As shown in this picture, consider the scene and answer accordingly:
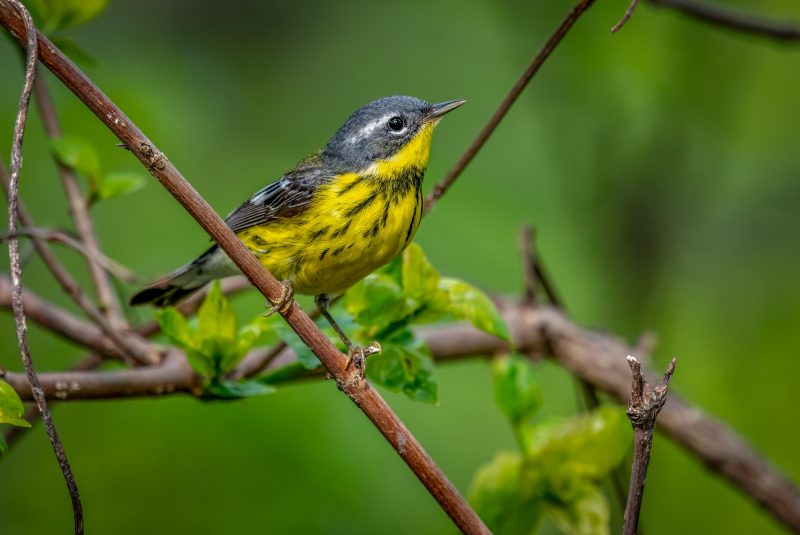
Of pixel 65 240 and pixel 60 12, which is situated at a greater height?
pixel 60 12

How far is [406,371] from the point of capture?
2426 millimetres

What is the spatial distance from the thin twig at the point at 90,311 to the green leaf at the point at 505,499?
3.55 feet

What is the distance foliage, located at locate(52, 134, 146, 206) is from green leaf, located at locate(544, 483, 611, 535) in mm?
1640

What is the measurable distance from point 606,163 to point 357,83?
8.11 feet

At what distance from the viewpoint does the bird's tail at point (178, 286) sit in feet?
11.1

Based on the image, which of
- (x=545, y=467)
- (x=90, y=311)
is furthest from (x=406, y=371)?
(x=90, y=311)

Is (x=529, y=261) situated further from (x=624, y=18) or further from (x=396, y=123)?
(x=624, y=18)

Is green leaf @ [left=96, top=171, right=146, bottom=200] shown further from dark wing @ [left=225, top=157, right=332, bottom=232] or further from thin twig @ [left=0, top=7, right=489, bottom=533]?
thin twig @ [left=0, top=7, right=489, bottom=533]

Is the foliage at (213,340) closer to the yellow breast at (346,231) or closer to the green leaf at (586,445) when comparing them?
the yellow breast at (346,231)

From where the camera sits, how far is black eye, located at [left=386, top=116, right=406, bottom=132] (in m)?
3.58

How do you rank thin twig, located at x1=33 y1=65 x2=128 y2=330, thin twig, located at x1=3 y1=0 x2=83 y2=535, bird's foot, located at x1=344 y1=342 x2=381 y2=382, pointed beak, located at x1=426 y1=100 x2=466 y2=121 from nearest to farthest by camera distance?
thin twig, located at x1=3 y1=0 x2=83 y2=535, bird's foot, located at x1=344 y1=342 x2=381 y2=382, thin twig, located at x1=33 y1=65 x2=128 y2=330, pointed beak, located at x1=426 y1=100 x2=466 y2=121

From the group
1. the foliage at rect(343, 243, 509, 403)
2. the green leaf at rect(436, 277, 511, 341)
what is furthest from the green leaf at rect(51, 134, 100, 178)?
the green leaf at rect(436, 277, 511, 341)

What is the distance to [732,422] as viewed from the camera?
444 cm

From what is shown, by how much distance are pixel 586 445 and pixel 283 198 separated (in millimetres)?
1383
